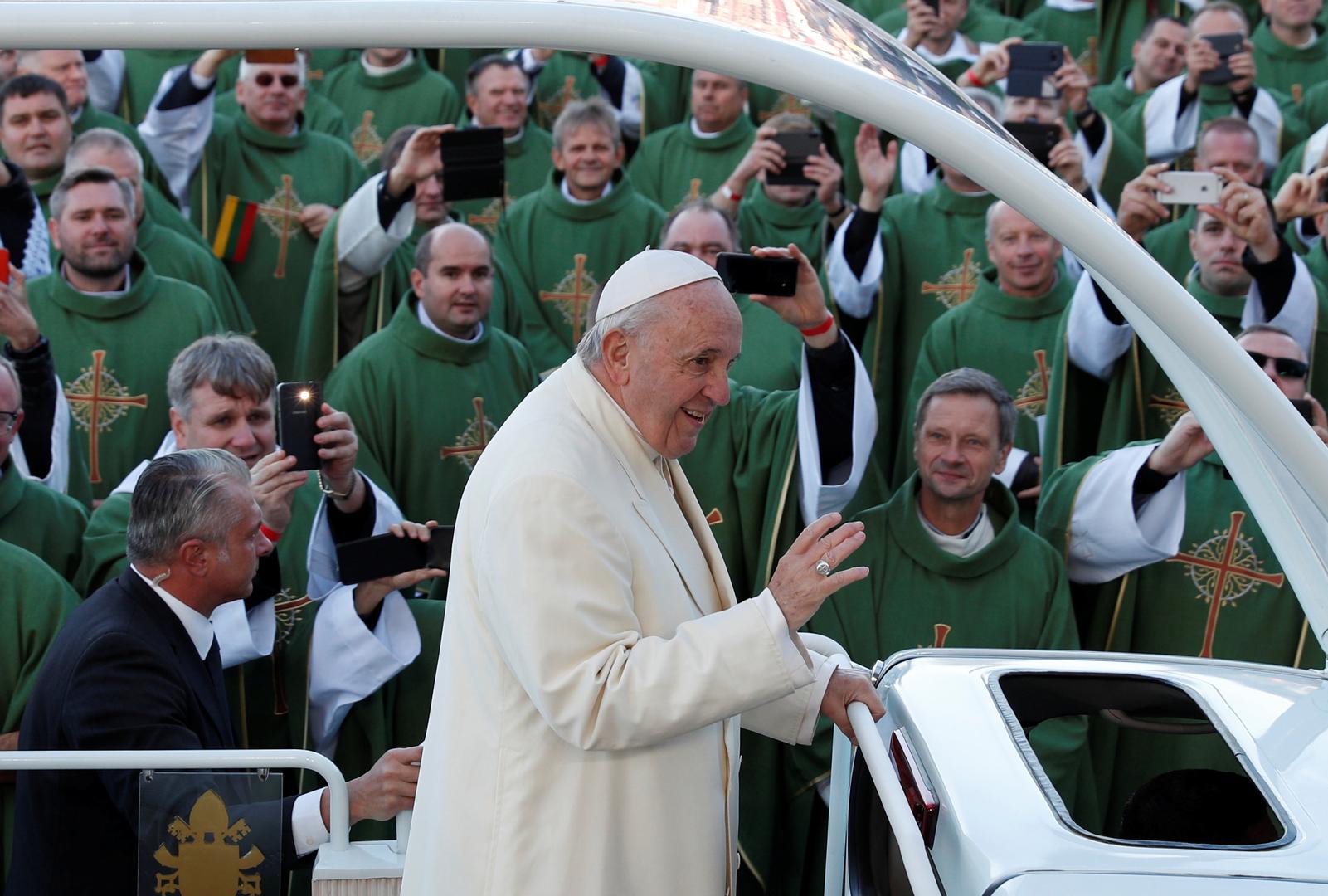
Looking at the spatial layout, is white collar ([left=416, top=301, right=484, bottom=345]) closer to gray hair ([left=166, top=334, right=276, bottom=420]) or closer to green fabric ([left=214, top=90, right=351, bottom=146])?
gray hair ([left=166, top=334, right=276, bottom=420])

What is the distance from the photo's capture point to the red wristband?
4.45m

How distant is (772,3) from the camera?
2178 mm

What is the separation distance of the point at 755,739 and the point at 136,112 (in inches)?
199

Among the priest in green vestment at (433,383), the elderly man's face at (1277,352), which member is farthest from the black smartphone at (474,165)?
the elderly man's face at (1277,352)

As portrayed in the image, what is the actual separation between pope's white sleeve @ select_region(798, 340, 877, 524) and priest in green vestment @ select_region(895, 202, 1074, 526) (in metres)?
0.98

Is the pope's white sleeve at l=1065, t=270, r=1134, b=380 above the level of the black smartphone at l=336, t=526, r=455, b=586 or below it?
above

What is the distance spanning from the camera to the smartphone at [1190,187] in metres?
5.20

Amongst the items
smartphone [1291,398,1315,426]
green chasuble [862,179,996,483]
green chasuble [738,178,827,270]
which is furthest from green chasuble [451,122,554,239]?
smartphone [1291,398,1315,426]

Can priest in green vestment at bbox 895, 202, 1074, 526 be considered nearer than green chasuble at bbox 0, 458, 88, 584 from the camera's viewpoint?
No

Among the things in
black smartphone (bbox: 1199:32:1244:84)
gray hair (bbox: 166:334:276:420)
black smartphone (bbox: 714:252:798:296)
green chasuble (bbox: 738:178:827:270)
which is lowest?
gray hair (bbox: 166:334:276:420)

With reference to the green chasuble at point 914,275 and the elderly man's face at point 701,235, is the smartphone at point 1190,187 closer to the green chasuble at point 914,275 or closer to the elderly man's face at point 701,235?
the green chasuble at point 914,275

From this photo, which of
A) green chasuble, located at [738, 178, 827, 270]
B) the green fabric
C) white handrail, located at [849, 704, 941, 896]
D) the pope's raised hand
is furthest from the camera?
the green fabric

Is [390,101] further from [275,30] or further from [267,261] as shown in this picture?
[275,30]

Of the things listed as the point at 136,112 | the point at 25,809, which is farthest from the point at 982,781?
the point at 136,112
